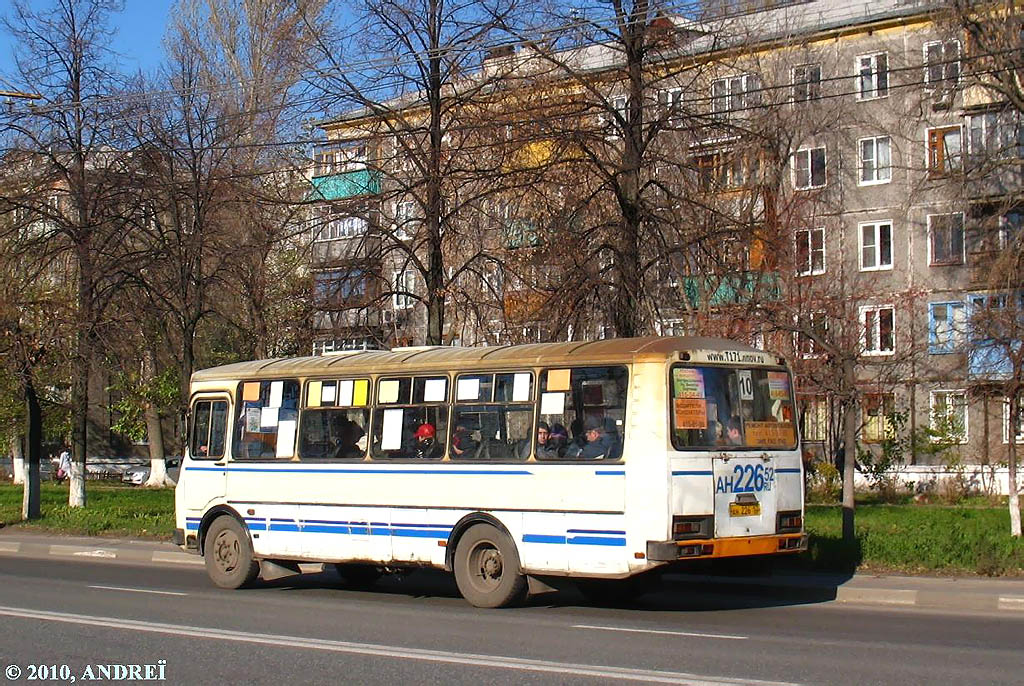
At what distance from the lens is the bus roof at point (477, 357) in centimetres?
1350

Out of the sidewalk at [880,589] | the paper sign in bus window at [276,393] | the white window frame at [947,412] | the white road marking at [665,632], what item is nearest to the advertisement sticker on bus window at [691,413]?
the white road marking at [665,632]

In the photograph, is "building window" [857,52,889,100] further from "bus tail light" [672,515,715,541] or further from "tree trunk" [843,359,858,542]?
"bus tail light" [672,515,715,541]

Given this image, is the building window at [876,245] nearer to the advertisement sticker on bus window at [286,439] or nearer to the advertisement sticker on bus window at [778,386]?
the advertisement sticker on bus window at [778,386]

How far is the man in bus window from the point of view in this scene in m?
15.1

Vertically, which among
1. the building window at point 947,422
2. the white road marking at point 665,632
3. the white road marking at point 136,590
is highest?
the building window at point 947,422

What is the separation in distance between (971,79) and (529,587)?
1774 cm

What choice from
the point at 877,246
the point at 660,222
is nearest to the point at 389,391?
the point at 660,222

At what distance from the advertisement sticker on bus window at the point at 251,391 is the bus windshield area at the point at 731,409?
21.1 ft

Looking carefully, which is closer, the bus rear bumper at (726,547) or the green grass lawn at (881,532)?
the bus rear bumper at (726,547)

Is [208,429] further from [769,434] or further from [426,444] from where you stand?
[769,434]

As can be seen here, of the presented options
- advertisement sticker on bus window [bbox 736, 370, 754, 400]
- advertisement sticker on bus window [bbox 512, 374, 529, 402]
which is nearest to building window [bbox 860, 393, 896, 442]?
advertisement sticker on bus window [bbox 736, 370, 754, 400]

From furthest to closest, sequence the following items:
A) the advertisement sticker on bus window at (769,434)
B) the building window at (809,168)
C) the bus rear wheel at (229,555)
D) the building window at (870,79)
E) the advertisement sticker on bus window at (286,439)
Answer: the building window at (809,168) < the building window at (870,79) < the bus rear wheel at (229,555) < the advertisement sticker on bus window at (286,439) < the advertisement sticker on bus window at (769,434)

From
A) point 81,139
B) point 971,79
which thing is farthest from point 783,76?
point 81,139

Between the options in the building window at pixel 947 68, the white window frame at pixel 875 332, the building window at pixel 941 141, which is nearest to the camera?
the building window at pixel 947 68
